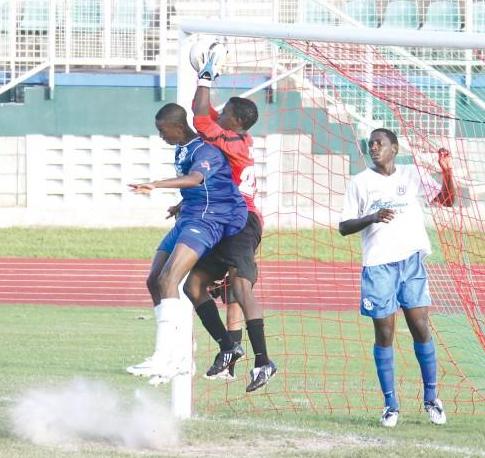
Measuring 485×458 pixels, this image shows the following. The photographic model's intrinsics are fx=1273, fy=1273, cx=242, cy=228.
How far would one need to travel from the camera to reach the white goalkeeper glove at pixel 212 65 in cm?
855

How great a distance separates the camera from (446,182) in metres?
8.95

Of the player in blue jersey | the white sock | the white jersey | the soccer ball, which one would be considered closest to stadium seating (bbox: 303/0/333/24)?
the white jersey

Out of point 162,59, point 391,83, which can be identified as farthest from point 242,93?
point 391,83

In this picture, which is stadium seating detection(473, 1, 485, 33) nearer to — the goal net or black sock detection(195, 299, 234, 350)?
the goal net

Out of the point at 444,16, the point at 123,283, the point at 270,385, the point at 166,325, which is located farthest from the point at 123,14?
the point at 166,325

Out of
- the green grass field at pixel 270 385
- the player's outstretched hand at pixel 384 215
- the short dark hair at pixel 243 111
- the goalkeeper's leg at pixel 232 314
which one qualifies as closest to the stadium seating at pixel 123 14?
the green grass field at pixel 270 385

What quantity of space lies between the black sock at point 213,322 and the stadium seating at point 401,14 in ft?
52.0

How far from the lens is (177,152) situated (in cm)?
839

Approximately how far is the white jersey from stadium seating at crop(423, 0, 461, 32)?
14835mm

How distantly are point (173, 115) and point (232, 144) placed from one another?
22.8 inches

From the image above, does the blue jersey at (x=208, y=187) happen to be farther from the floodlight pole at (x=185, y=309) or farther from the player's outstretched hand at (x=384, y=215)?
the player's outstretched hand at (x=384, y=215)

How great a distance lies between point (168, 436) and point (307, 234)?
14992 millimetres

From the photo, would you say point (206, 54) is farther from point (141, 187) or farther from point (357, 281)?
point (357, 281)

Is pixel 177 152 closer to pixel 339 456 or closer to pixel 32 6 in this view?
pixel 339 456
